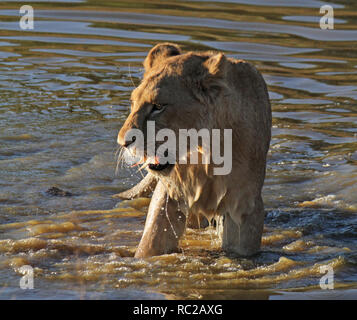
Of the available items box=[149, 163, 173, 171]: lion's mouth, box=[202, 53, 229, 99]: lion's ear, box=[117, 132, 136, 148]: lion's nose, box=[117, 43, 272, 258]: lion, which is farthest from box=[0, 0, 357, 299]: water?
box=[202, 53, 229, 99]: lion's ear

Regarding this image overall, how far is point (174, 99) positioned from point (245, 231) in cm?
115

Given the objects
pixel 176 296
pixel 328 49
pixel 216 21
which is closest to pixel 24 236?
pixel 176 296

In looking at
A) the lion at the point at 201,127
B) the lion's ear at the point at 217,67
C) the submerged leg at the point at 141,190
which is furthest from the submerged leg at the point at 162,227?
the submerged leg at the point at 141,190

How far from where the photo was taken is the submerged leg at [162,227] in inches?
222

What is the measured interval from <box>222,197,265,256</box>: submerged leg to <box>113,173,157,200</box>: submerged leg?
141cm

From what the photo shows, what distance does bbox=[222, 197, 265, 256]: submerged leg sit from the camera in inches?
222

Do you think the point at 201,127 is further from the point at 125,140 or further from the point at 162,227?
the point at 162,227

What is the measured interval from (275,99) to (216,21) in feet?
14.4

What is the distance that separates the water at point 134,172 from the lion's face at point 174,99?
914mm

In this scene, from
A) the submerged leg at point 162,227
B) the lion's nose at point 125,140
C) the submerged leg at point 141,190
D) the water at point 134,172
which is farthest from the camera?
the submerged leg at point 141,190

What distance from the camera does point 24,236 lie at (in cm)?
614

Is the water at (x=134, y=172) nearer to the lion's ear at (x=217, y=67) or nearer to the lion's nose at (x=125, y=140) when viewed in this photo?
the lion's nose at (x=125, y=140)
